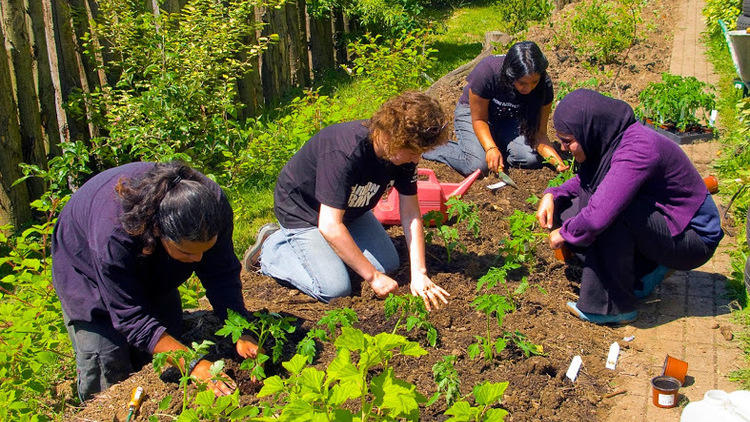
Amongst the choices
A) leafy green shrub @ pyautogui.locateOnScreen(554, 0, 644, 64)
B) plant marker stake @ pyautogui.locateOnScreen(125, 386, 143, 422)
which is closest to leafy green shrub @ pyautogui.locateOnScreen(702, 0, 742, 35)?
leafy green shrub @ pyautogui.locateOnScreen(554, 0, 644, 64)

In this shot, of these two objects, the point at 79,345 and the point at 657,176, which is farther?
the point at 657,176

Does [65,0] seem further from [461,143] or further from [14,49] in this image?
[461,143]

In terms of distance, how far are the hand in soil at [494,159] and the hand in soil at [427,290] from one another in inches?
70.2

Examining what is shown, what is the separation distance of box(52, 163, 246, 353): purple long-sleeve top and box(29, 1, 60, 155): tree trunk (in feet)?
7.10

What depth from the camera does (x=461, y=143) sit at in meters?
5.73

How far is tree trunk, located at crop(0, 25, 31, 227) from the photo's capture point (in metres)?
4.99

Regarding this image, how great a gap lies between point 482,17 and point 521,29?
2.50 meters

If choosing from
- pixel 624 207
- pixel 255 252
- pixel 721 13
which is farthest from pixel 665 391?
pixel 721 13

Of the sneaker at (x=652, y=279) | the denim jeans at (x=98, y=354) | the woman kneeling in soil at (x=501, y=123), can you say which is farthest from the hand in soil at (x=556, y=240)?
the denim jeans at (x=98, y=354)

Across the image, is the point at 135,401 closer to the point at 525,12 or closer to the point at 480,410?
the point at 480,410

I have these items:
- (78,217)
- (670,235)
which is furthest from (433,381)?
(78,217)

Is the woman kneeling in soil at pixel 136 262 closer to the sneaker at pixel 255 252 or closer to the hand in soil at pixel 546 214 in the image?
the sneaker at pixel 255 252

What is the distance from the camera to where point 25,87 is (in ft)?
16.9

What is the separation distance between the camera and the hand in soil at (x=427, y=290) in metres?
3.75
